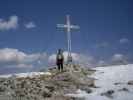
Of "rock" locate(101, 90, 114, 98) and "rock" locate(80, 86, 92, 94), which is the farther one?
"rock" locate(80, 86, 92, 94)

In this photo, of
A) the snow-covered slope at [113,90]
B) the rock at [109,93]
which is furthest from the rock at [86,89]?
the rock at [109,93]

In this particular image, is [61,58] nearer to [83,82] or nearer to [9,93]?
[83,82]

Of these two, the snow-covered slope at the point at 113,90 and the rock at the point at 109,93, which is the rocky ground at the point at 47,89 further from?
the rock at the point at 109,93

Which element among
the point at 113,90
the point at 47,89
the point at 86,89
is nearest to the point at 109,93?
the point at 113,90

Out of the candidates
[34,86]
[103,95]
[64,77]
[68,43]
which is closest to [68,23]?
[68,43]

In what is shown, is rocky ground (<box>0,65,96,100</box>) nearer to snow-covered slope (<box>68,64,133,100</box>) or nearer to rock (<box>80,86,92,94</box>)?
rock (<box>80,86,92,94</box>)

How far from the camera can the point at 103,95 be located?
21.1m

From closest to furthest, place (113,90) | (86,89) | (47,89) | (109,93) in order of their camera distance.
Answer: (109,93) < (113,90) < (47,89) < (86,89)

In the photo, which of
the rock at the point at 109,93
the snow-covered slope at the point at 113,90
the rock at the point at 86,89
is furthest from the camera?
the rock at the point at 86,89

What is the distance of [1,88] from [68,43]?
21436mm

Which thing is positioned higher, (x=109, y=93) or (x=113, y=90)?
(x=113, y=90)

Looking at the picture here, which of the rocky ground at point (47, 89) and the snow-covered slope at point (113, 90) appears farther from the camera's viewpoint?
the rocky ground at point (47, 89)

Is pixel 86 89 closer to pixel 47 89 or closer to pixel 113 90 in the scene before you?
pixel 113 90

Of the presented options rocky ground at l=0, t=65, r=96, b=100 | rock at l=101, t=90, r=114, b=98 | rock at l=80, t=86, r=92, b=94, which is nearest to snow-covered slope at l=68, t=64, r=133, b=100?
rock at l=101, t=90, r=114, b=98
